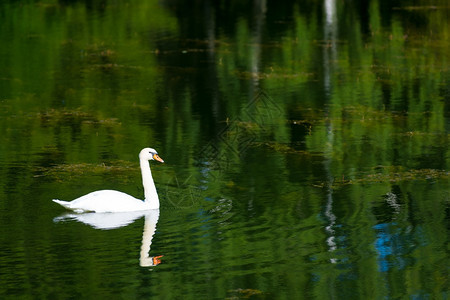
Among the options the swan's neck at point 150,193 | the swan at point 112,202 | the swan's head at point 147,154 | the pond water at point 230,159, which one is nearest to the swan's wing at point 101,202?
the swan at point 112,202

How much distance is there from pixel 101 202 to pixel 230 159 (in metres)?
3.89

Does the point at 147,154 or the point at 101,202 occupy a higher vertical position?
the point at 147,154

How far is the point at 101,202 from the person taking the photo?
13.8 meters

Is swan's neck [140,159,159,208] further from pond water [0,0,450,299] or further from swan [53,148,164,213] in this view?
pond water [0,0,450,299]

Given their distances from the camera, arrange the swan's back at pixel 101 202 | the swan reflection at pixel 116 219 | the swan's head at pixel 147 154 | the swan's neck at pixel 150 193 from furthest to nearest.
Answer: the swan's head at pixel 147 154 < the swan's neck at pixel 150 193 < the swan's back at pixel 101 202 < the swan reflection at pixel 116 219

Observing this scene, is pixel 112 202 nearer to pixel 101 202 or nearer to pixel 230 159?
pixel 101 202

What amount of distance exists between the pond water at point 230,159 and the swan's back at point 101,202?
0.45 ft

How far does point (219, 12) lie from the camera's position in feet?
128

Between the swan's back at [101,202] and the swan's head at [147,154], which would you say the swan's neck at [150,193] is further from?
the swan's head at [147,154]

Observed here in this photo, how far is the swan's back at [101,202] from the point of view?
1380 centimetres

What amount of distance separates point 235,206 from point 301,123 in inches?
240

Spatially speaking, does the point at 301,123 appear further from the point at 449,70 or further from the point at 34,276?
the point at 34,276

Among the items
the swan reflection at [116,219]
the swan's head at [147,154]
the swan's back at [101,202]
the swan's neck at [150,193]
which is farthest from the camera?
the swan's head at [147,154]

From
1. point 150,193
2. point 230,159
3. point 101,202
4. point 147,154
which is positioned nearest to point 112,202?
point 101,202
